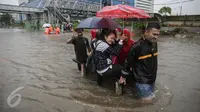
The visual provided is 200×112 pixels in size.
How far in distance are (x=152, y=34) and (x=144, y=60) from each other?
0.50 m

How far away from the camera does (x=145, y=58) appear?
128 inches

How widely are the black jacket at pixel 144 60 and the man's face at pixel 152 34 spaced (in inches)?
3.2

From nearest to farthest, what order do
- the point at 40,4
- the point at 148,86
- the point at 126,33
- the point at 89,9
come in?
the point at 148,86
the point at 126,33
the point at 40,4
the point at 89,9

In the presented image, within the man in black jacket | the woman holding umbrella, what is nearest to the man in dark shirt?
the woman holding umbrella

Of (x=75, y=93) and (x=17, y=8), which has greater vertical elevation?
(x=17, y=8)

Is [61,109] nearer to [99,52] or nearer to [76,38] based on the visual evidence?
[99,52]

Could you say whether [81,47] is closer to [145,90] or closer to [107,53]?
[107,53]

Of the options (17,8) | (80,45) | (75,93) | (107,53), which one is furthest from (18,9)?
(107,53)

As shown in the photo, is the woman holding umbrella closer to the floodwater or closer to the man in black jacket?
the man in black jacket

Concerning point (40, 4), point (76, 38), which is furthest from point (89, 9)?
point (76, 38)

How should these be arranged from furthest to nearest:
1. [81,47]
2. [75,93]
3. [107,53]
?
[81,47]
[75,93]
[107,53]

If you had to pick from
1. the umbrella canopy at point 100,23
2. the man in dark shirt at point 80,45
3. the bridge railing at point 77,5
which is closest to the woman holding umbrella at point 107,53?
the umbrella canopy at point 100,23

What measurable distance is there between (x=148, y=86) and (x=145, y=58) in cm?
59

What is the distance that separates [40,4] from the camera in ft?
178
